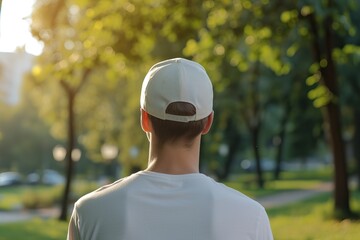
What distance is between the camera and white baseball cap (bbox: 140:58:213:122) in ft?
7.35

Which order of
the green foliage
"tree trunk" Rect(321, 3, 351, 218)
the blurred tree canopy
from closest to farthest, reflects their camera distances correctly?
1. the blurred tree canopy
2. "tree trunk" Rect(321, 3, 351, 218)
3. the green foliage

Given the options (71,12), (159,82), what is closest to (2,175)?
(71,12)

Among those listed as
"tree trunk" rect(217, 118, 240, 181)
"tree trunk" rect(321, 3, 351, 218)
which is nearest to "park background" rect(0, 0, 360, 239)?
"tree trunk" rect(321, 3, 351, 218)

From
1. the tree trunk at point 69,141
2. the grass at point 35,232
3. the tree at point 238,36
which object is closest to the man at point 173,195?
the tree at point 238,36

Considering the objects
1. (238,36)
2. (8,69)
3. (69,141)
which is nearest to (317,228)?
(238,36)

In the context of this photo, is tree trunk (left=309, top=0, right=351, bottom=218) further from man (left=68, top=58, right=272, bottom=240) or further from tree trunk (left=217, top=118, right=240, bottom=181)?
tree trunk (left=217, top=118, right=240, bottom=181)

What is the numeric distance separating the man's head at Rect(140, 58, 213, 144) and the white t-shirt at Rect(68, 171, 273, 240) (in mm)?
157

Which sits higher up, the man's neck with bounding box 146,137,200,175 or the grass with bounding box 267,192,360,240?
the man's neck with bounding box 146,137,200,175

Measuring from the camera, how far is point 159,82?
2273 millimetres

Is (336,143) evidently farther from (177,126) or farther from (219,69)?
(177,126)

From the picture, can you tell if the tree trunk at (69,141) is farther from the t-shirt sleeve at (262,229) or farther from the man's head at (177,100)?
the t-shirt sleeve at (262,229)

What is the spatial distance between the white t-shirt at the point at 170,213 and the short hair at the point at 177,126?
0.15 m

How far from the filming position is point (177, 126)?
2.27m

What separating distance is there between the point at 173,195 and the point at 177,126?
209 mm
